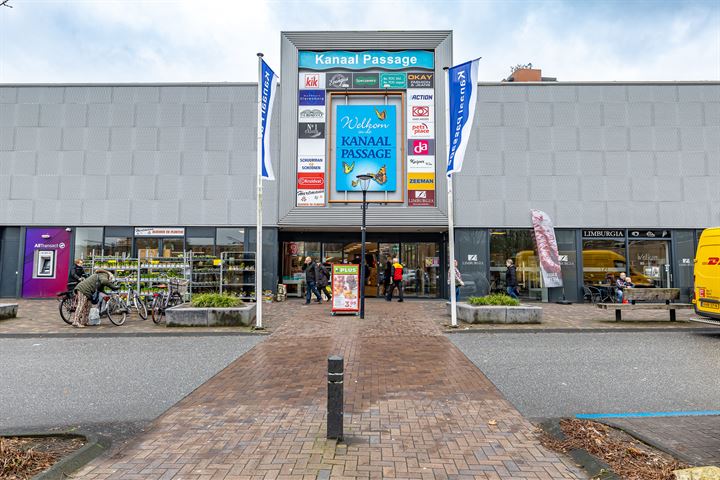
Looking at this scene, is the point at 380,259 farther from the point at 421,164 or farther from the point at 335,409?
the point at 335,409

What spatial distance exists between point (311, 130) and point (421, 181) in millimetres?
4926

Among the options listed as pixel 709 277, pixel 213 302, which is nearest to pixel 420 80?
pixel 709 277

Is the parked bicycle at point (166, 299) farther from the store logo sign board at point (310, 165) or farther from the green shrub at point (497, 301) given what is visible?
the green shrub at point (497, 301)

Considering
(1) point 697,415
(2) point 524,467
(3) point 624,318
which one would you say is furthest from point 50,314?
(3) point 624,318

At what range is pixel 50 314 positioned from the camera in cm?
1314

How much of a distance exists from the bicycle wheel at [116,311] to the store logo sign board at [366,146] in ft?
29.0

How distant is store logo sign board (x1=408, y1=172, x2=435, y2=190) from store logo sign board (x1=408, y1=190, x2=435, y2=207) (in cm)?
17

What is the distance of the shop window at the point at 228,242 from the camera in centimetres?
1742

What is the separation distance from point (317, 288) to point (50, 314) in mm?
8659

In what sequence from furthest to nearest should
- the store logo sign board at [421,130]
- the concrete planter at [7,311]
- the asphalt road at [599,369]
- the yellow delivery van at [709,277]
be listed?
the store logo sign board at [421,130]
the concrete planter at [7,311]
the yellow delivery van at [709,277]
the asphalt road at [599,369]

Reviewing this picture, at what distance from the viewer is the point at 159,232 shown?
1750cm

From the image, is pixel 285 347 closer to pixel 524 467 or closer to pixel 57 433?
pixel 57 433

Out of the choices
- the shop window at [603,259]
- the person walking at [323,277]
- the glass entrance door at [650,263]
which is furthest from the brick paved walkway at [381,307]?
the glass entrance door at [650,263]

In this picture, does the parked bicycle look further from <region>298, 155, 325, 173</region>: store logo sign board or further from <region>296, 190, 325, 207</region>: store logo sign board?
<region>298, 155, 325, 173</region>: store logo sign board
